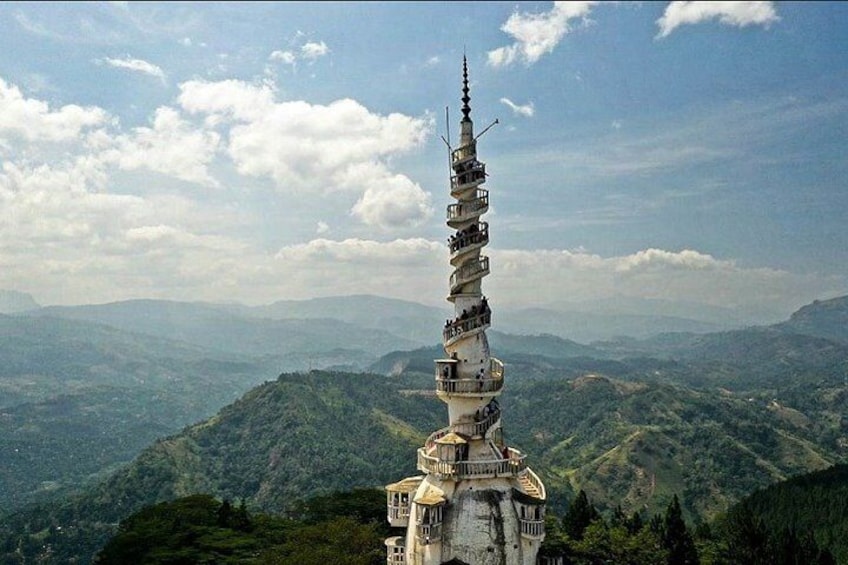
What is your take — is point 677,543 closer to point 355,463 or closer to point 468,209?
point 468,209

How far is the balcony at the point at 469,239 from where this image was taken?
119ft

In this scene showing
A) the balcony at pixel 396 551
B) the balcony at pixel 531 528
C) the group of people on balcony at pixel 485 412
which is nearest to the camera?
the balcony at pixel 531 528

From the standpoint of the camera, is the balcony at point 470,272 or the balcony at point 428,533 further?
the balcony at point 470,272

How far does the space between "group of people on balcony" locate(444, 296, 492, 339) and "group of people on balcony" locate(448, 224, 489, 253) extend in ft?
10.2

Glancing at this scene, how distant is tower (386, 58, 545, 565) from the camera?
33.2 meters

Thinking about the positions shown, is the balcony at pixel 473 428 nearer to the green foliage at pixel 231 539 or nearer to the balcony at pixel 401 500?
the balcony at pixel 401 500

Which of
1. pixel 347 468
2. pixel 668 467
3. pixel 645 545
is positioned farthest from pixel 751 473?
pixel 645 545

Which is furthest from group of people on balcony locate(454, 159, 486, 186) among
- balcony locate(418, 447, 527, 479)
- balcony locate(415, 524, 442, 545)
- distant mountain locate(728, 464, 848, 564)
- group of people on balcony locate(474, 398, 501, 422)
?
distant mountain locate(728, 464, 848, 564)

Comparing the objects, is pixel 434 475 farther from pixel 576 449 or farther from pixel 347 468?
pixel 576 449

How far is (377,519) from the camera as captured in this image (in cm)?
6544

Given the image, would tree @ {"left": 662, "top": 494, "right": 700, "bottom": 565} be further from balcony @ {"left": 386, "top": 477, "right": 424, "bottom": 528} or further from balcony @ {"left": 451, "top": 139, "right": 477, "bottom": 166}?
balcony @ {"left": 451, "top": 139, "right": 477, "bottom": 166}

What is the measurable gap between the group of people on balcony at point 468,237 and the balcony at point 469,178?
203cm

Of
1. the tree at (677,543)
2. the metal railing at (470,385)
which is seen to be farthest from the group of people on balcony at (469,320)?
the tree at (677,543)

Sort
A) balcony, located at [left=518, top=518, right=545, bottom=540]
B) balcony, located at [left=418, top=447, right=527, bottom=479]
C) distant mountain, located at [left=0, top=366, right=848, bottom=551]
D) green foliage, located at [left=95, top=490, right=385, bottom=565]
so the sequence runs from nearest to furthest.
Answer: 1. balcony, located at [left=518, top=518, right=545, bottom=540]
2. balcony, located at [left=418, top=447, right=527, bottom=479]
3. green foliage, located at [left=95, top=490, right=385, bottom=565]
4. distant mountain, located at [left=0, top=366, right=848, bottom=551]
